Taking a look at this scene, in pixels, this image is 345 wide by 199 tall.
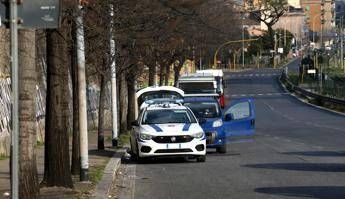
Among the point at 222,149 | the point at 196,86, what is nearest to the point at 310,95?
the point at 196,86

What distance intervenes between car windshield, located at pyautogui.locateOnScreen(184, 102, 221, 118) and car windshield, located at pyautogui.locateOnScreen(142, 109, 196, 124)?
247 cm

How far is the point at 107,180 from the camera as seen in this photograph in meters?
15.7

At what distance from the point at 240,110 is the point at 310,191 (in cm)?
1020

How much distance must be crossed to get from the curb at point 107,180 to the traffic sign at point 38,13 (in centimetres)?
556

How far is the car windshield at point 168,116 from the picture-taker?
2194cm

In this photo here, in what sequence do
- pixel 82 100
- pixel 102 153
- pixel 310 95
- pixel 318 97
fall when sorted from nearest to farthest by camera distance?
pixel 82 100 < pixel 102 153 < pixel 318 97 < pixel 310 95

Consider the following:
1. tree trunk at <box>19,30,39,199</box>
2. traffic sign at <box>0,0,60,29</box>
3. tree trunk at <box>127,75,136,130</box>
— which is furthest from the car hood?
traffic sign at <box>0,0,60,29</box>

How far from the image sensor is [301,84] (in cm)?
9306

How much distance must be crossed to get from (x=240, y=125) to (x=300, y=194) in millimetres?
10314

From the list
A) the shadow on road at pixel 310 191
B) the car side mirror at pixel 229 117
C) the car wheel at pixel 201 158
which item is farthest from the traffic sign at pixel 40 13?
the car side mirror at pixel 229 117

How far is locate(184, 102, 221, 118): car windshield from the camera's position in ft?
81.1

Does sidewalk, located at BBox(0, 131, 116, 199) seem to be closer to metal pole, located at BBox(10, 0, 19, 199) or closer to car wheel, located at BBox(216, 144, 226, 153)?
car wheel, located at BBox(216, 144, 226, 153)

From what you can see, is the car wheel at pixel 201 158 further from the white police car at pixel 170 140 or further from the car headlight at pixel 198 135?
the car headlight at pixel 198 135

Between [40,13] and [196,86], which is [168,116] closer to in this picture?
[40,13]
